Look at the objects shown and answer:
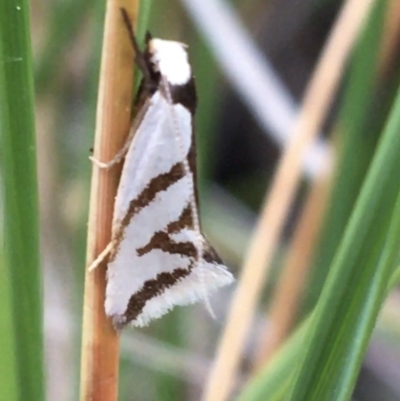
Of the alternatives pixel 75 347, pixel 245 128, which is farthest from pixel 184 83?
pixel 245 128

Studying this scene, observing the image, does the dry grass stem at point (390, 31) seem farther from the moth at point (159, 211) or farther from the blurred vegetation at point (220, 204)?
the moth at point (159, 211)

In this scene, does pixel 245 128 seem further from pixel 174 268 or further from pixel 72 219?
pixel 174 268

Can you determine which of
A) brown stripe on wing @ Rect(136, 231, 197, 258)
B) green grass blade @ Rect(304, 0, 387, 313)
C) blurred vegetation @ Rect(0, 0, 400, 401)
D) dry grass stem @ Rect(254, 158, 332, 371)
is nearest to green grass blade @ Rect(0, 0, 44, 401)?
blurred vegetation @ Rect(0, 0, 400, 401)

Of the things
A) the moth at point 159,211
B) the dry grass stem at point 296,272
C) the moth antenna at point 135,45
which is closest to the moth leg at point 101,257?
the moth at point 159,211

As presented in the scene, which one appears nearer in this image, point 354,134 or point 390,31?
point 354,134

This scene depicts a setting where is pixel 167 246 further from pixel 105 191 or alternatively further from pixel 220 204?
pixel 220 204

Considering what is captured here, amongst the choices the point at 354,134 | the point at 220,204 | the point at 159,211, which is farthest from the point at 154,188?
the point at 220,204
